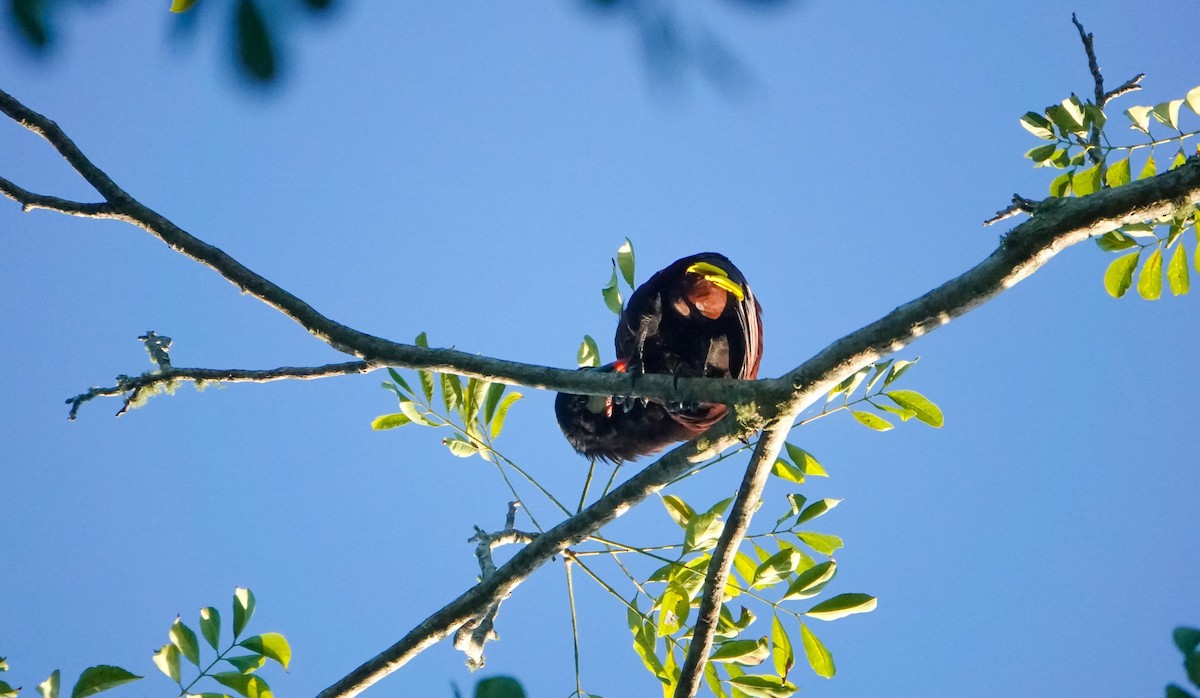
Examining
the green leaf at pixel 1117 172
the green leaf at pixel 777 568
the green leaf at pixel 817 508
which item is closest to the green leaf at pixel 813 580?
the green leaf at pixel 777 568

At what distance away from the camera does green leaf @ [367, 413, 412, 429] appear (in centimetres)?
371

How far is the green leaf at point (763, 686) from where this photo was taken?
2.99 metres

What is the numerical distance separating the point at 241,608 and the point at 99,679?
1.72ft

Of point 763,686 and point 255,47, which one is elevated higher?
point 255,47

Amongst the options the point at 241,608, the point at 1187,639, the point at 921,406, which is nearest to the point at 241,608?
the point at 241,608

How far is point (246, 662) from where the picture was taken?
9.59ft

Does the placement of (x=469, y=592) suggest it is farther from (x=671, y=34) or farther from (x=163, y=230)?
(x=671, y=34)

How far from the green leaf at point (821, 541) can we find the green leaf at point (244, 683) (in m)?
2.04

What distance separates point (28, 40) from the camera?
1.05m

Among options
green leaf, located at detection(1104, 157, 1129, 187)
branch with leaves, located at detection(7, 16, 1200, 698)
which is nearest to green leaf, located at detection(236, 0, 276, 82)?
branch with leaves, located at detection(7, 16, 1200, 698)

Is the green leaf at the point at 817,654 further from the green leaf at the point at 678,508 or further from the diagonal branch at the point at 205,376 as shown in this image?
the diagonal branch at the point at 205,376

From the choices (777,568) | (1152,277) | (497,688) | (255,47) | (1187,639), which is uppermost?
(1152,277)

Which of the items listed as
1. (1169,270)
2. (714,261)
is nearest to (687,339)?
(714,261)

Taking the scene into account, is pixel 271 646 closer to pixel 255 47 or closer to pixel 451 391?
pixel 451 391
